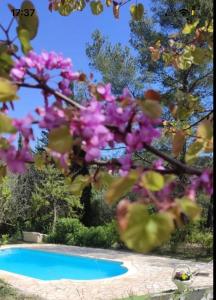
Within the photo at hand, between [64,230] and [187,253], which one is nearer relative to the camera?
[187,253]

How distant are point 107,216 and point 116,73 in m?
5.46

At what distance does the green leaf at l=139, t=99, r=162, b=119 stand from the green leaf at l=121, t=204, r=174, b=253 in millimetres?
143

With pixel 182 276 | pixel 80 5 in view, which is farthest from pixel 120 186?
pixel 182 276

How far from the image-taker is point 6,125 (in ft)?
2.04

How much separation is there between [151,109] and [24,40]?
26 cm

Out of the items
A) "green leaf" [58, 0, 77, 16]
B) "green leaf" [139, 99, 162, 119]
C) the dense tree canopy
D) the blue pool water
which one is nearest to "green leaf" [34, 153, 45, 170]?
the dense tree canopy

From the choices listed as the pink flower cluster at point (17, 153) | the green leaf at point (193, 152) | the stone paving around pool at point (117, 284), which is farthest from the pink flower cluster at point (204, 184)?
the stone paving around pool at point (117, 284)

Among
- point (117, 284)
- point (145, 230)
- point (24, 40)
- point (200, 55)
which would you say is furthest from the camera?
point (117, 284)

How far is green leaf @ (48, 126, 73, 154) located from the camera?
612 millimetres

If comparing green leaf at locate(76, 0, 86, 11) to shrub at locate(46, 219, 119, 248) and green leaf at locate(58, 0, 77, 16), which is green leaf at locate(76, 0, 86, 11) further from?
shrub at locate(46, 219, 119, 248)

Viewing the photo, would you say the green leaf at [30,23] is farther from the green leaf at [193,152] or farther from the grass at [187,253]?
the grass at [187,253]

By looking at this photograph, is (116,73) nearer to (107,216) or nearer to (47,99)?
(107,216)

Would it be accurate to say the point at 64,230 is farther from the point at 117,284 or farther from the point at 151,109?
the point at 151,109

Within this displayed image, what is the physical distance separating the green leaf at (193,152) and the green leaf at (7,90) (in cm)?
29
